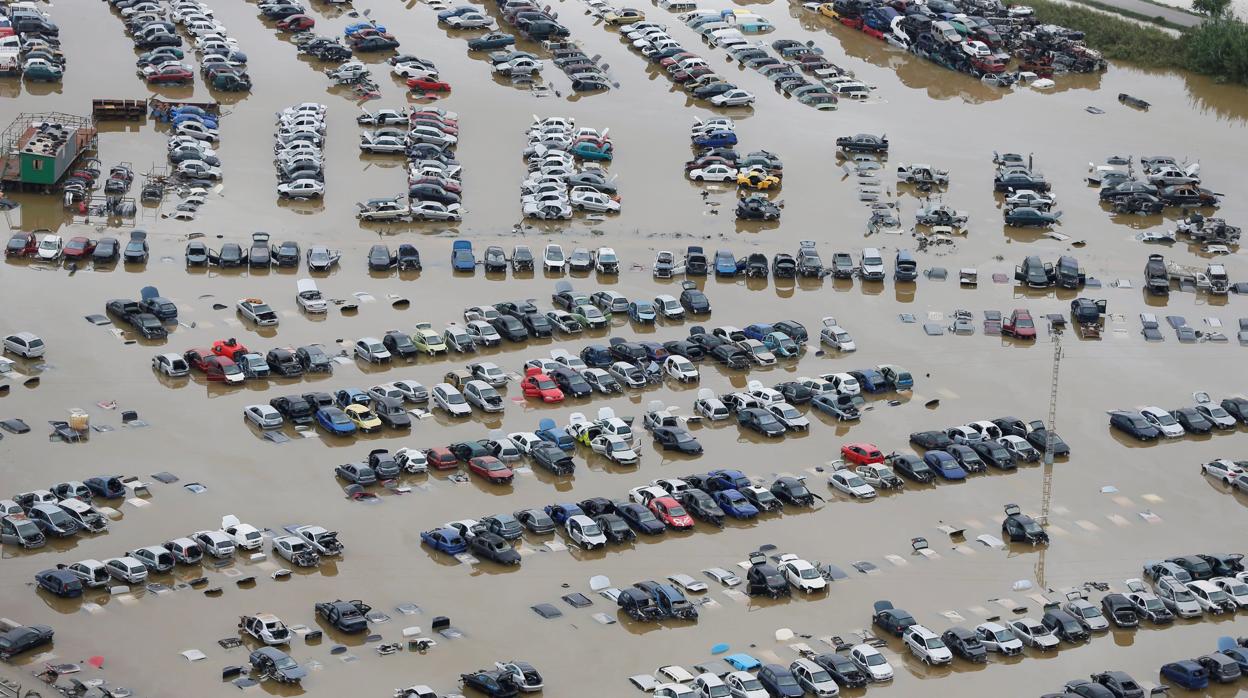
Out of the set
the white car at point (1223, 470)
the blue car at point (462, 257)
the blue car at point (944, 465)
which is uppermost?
the white car at point (1223, 470)

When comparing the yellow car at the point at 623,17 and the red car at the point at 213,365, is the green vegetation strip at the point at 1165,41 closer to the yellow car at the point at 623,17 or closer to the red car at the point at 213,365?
the yellow car at the point at 623,17

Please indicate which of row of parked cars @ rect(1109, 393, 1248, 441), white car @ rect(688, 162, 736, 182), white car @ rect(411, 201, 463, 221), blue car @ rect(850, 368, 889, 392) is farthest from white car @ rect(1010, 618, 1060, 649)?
white car @ rect(688, 162, 736, 182)

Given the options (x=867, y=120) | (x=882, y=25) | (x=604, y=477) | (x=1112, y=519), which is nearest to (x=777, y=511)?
(x=604, y=477)

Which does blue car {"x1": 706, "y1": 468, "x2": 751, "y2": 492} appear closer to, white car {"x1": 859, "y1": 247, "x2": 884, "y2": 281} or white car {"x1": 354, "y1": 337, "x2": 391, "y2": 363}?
white car {"x1": 354, "y1": 337, "x2": 391, "y2": 363}

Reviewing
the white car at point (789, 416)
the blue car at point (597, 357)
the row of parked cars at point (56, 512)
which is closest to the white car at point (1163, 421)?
the white car at point (789, 416)

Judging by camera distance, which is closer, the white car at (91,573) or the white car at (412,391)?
the white car at (91,573)
